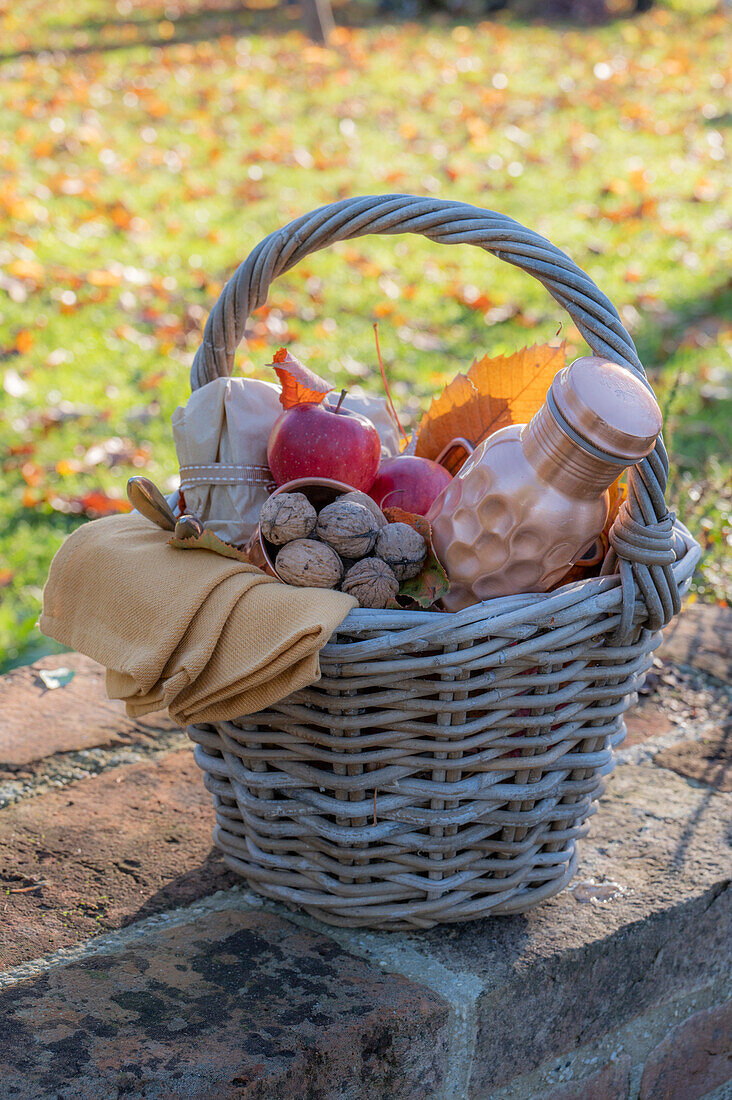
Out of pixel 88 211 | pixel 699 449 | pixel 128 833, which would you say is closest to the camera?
pixel 128 833

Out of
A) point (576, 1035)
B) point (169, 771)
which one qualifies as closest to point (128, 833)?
point (169, 771)

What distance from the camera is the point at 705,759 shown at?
1723mm

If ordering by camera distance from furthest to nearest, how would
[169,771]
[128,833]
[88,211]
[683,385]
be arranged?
[88,211], [683,385], [169,771], [128,833]

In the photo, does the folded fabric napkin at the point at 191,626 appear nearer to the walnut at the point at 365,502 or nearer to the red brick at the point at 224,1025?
the walnut at the point at 365,502

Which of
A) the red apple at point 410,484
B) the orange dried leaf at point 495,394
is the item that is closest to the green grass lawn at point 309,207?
the orange dried leaf at point 495,394

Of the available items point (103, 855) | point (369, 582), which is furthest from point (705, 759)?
point (103, 855)

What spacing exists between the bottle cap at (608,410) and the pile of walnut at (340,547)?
0.24 m

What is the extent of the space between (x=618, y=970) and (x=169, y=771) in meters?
0.77

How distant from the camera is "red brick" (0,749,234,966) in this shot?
1279 millimetres

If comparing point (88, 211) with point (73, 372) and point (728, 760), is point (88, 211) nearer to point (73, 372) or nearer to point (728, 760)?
point (73, 372)

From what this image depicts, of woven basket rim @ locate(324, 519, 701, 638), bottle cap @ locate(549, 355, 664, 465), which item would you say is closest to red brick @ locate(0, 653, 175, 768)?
woven basket rim @ locate(324, 519, 701, 638)

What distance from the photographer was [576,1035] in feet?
4.37

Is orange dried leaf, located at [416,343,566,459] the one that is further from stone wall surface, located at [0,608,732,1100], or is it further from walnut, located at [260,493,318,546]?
stone wall surface, located at [0,608,732,1100]

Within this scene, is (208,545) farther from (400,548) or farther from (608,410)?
(608,410)
